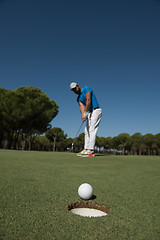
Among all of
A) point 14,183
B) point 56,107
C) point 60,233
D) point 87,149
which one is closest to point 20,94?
point 56,107

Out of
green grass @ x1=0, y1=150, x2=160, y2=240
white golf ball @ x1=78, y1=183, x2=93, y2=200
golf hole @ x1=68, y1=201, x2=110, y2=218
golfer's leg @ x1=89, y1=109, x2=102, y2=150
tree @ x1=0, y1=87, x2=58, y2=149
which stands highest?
tree @ x1=0, y1=87, x2=58, y2=149

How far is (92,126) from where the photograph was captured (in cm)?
652

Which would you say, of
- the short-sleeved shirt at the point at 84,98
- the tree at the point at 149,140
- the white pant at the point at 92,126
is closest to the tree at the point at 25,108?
the short-sleeved shirt at the point at 84,98

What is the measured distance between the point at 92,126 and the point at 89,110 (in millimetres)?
751

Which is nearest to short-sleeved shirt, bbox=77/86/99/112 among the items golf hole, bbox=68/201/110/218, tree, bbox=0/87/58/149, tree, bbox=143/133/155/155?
golf hole, bbox=68/201/110/218

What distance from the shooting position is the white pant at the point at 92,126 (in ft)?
21.4

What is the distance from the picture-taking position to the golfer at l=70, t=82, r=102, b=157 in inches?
251

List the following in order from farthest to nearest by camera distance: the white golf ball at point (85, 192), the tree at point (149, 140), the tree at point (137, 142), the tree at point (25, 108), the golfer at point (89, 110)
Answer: the tree at point (137, 142), the tree at point (149, 140), the tree at point (25, 108), the golfer at point (89, 110), the white golf ball at point (85, 192)

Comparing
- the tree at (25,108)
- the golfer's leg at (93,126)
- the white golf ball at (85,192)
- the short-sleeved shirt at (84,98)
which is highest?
the tree at (25,108)

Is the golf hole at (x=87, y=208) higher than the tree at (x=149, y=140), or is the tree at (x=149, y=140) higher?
the tree at (x=149, y=140)

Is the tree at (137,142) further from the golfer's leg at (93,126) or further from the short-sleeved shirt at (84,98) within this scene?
the short-sleeved shirt at (84,98)

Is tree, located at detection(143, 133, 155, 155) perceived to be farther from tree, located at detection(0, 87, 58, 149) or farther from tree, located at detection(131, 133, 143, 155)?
tree, located at detection(0, 87, 58, 149)

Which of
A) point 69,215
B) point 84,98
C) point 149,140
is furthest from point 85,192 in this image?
point 149,140

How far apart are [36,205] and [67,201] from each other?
1.30 feet
